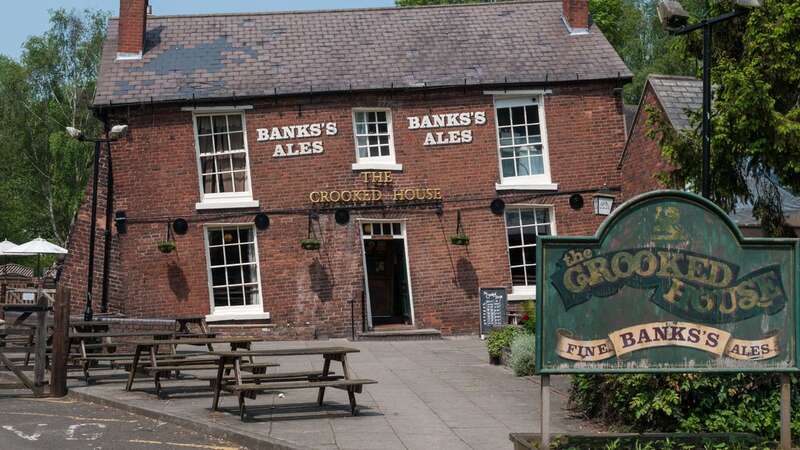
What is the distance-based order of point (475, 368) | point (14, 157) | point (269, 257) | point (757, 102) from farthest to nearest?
1. point (14, 157)
2. point (269, 257)
3. point (475, 368)
4. point (757, 102)

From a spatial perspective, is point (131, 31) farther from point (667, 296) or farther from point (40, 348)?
point (667, 296)

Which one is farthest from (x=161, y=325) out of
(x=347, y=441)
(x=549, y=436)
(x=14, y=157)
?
(x=14, y=157)

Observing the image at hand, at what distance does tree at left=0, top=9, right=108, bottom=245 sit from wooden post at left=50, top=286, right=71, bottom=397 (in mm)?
31692

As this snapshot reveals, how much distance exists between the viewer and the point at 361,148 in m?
23.6

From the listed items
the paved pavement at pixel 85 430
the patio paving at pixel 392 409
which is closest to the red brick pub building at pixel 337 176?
the patio paving at pixel 392 409

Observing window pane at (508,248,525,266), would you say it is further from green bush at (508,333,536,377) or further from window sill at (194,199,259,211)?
green bush at (508,333,536,377)

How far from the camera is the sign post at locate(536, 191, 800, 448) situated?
Result: 9.38 metres

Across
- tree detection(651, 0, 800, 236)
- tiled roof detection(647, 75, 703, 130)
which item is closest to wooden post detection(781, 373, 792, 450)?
tree detection(651, 0, 800, 236)

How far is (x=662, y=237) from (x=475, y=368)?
317 inches

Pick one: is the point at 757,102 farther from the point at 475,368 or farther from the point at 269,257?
the point at 269,257

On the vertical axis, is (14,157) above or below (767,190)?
above

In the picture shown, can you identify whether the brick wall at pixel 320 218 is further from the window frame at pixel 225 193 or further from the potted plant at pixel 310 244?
the potted plant at pixel 310 244

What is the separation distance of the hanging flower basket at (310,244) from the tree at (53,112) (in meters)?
25.0

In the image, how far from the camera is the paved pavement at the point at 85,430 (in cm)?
1065
